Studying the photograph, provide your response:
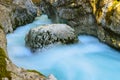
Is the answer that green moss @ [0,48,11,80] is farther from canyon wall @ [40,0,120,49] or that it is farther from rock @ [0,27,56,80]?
A: canyon wall @ [40,0,120,49]

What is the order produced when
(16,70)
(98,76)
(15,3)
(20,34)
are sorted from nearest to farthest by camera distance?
(16,70) → (98,76) → (20,34) → (15,3)

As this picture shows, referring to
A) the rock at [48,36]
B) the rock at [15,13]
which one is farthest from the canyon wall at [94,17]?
the rock at [15,13]

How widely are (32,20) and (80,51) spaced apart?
9596 millimetres

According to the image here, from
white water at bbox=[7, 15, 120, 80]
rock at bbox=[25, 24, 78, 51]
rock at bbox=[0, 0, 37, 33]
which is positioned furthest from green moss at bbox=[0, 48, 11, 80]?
rock at bbox=[0, 0, 37, 33]

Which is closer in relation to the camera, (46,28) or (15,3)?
(46,28)

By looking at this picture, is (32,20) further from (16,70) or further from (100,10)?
(16,70)

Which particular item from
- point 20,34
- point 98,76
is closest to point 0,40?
point 98,76

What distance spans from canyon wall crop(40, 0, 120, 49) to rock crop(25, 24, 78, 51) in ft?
7.13

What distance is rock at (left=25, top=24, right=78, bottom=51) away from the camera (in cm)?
1686

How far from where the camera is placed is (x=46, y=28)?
56.5 ft

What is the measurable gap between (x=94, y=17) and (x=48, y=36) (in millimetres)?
3862

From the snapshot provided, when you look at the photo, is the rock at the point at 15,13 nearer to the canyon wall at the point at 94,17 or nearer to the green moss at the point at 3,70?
the canyon wall at the point at 94,17

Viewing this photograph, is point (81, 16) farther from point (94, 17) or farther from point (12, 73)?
point (12, 73)

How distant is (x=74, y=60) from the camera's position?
49.7 ft
